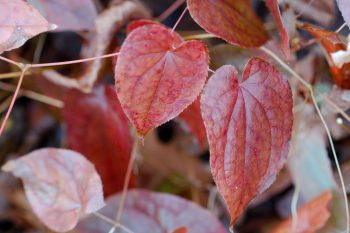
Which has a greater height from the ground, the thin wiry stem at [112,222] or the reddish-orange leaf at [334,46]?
the reddish-orange leaf at [334,46]

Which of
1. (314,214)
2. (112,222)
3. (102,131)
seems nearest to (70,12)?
(102,131)

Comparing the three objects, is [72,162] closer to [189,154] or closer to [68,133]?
[68,133]

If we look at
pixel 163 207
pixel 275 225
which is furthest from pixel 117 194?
pixel 275 225

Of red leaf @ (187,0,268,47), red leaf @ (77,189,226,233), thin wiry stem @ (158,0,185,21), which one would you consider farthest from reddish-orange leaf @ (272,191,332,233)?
thin wiry stem @ (158,0,185,21)

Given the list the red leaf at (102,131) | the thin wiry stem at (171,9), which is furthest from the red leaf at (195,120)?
the thin wiry stem at (171,9)

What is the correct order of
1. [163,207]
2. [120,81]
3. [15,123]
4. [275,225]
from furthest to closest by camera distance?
[15,123]
[275,225]
[163,207]
[120,81]

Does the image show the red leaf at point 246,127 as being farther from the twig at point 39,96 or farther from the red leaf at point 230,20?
the twig at point 39,96
